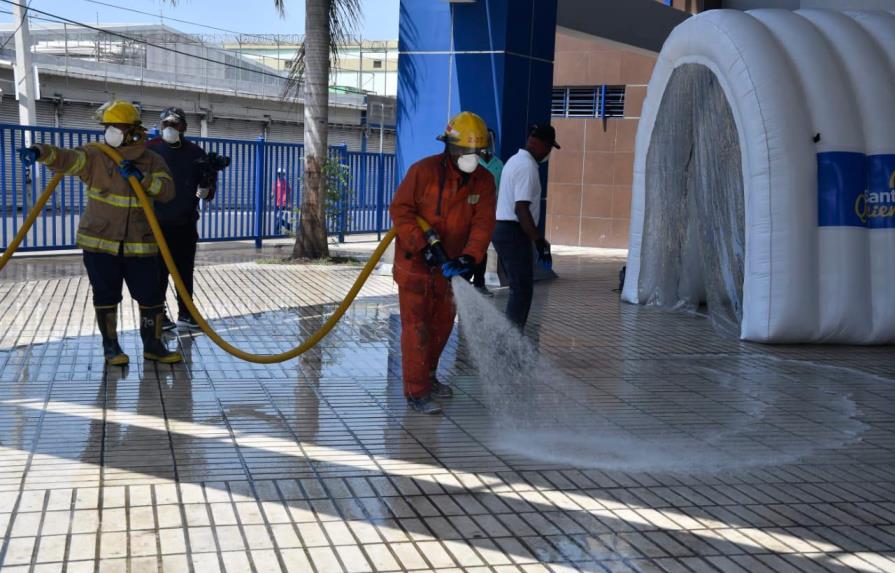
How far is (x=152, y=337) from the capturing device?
7.07m

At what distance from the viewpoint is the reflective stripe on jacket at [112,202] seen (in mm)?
6699

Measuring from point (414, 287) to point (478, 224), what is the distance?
1.82 feet

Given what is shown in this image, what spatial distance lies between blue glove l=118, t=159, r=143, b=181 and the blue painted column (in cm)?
638

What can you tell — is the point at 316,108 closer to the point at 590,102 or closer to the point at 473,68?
the point at 473,68

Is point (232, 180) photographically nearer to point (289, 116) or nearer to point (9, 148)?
point (9, 148)

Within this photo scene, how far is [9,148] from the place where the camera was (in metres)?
13.5

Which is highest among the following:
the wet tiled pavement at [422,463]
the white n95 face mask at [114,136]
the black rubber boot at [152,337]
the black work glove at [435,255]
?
the white n95 face mask at [114,136]

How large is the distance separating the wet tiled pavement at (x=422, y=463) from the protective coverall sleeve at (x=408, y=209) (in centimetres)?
105

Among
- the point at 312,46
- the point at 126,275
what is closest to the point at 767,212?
the point at 126,275

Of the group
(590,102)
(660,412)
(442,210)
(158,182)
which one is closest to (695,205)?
(660,412)

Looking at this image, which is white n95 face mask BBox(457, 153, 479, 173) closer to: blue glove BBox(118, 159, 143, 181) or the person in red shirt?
blue glove BBox(118, 159, 143, 181)

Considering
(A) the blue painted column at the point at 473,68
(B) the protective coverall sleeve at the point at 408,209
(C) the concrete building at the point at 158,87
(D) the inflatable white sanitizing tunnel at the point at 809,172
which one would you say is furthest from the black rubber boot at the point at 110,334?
(C) the concrete building at the point at 158,87

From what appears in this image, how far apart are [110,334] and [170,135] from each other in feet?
5.89

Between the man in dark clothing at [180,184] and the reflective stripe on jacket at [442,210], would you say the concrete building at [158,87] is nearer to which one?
the man in dark clothing at [180,184]
